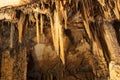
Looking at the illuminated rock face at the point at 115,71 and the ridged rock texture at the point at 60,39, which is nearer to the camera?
the illuminated rock face at the point at 115,71

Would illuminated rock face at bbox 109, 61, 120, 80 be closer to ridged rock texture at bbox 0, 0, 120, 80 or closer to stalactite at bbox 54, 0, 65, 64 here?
ridged rock texture at bbox 0, 0, 120, 80

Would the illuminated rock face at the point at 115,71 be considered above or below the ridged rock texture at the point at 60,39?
below

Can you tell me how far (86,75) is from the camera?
23.4ft

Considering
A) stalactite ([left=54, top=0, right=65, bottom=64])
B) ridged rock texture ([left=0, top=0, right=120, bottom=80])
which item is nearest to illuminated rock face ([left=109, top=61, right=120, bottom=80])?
ridged rock texture ([left=0, top=0, right=120, bottom=80])

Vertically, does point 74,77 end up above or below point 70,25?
below

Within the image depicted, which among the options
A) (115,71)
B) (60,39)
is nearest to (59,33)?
(60,39)

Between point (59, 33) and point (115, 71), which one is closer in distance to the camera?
point (115, 71)

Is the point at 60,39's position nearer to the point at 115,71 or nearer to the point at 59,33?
the point at 59,33

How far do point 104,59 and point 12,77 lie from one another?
7.36 feet

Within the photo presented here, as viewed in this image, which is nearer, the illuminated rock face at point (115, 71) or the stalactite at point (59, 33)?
the illuminated rock face at point (115, 71)

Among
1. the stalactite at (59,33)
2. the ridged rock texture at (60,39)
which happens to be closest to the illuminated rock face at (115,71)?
the ridged rock texture at (60,39)

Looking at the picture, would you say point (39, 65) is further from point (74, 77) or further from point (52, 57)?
point (74, 77)

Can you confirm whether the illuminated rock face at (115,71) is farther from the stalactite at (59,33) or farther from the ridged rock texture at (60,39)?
the stalactite at (59,33)

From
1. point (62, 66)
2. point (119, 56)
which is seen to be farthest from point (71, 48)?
point (119, 56)
